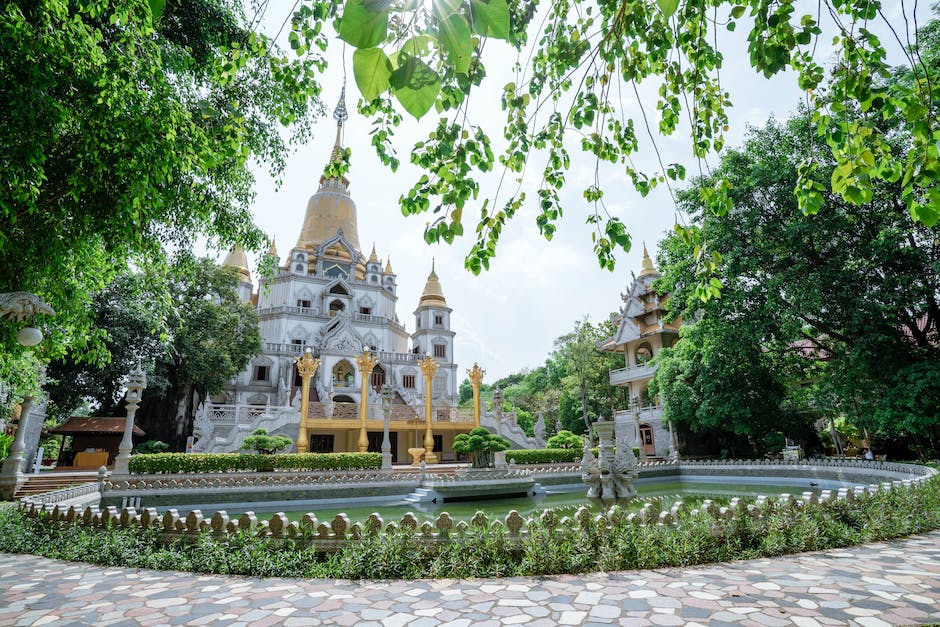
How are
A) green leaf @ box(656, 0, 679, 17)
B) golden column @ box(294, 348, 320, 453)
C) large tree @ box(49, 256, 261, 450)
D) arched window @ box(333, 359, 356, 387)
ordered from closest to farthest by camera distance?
green leaf @ box(656, 0, 679, 17) → golden column @ box(294, 348, 320, 453) → large tree @ box(49, 256, 261, 450) → arched window @ box(333, 359, 356, 387)

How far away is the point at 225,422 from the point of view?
23594 mm

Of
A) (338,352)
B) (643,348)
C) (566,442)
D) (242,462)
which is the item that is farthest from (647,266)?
(242,462)

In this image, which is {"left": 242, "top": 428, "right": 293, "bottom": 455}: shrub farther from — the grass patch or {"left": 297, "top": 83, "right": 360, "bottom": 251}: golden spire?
{"left": 297, "top": 83, "right": 360, "bottom": 251}: golden spire

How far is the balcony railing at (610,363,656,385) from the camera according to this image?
28484mm

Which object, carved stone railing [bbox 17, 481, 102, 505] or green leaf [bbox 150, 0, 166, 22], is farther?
carved stone railing [bbox 17, 481, 102, 505]

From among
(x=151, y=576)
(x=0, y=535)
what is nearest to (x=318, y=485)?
(x=0, y=535)

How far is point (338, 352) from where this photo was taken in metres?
33.1

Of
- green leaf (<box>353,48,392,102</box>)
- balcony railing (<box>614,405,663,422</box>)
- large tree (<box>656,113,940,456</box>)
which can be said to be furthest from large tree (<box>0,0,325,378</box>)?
balcony railing (<box>614,405,663,422</box>)

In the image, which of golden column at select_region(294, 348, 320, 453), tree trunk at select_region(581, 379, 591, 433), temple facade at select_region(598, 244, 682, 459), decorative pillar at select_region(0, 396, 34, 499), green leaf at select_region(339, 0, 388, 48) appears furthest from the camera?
tree trunk at select_region(581, 379, 591, 433)

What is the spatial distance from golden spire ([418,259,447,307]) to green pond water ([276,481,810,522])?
86.8ft

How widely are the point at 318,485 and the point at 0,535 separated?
367 inches

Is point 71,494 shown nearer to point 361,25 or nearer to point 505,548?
point 505,548

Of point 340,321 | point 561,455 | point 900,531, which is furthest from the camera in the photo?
point 340,321

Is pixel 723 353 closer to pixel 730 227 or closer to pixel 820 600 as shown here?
pixel 730 227
